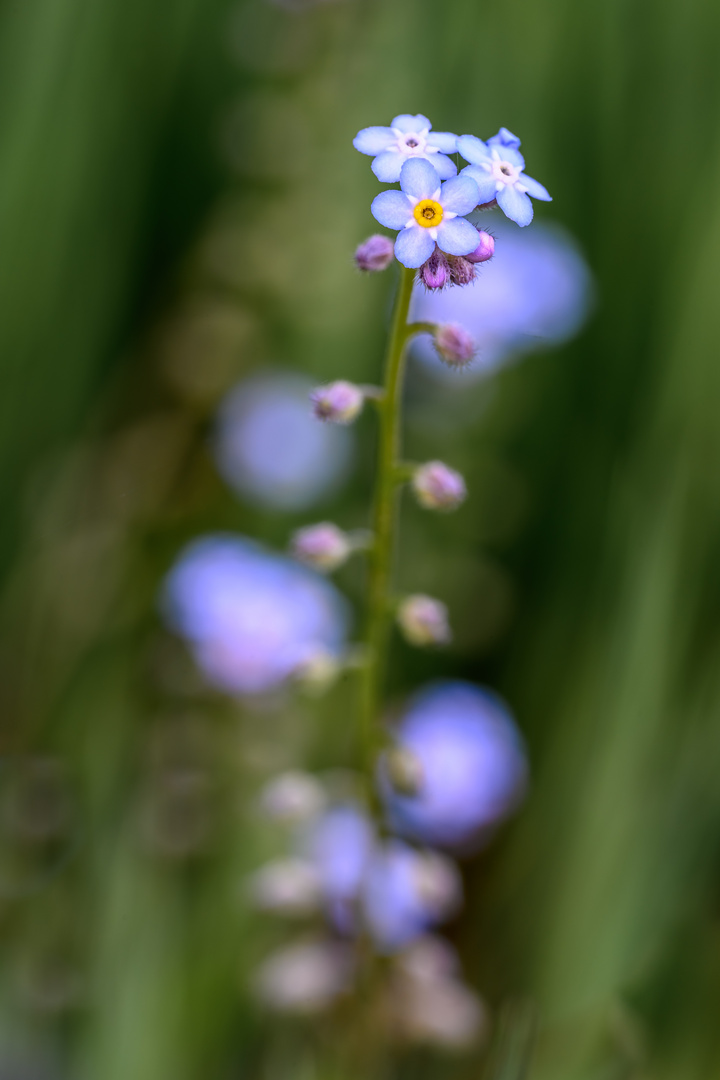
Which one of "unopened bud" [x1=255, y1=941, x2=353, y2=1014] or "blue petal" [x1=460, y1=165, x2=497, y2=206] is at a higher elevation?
"blue petal" [x1=460, y1=165, x2=497, y2=206]

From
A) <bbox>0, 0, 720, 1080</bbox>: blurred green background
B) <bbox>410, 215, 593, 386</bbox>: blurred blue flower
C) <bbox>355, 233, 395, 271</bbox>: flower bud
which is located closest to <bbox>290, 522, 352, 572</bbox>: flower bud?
<bbox>355, 233, 395, 271</bbox>: flower bud

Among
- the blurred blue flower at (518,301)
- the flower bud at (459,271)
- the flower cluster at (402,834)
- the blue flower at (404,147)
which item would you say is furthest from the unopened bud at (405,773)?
the blurred blue flower at (518,301)

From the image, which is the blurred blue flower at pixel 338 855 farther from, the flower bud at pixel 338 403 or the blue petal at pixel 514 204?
the blue petal at pixel 514 204

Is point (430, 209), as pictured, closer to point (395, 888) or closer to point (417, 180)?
point (417, 180)

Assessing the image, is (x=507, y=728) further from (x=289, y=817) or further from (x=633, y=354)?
(x=633, y=354)

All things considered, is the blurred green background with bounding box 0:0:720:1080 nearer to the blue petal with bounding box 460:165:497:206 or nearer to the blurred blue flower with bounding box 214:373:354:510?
the blurred blue flower with bounding box 214:373:354:510

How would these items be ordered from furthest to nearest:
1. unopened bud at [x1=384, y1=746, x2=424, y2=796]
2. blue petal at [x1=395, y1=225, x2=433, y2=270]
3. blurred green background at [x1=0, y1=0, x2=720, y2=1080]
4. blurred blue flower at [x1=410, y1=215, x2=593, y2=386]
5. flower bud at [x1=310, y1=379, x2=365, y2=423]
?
1. blurred blue flower at [x1=410, y1=215, x2=593, y2=386]
2. blurred green background at [x1=0, y1=0, x2=720, y2=1080]
3. unopened bud at [x1=384, y1=746, x2=424, y2=796]
4. flower bud at [x1=310, y1=379, x2=365, y2=423]
5. blue petal at [x1=395, y1=225, x2=433, y2=270]

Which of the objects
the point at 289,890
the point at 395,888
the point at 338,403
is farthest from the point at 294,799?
the point at 338,403
